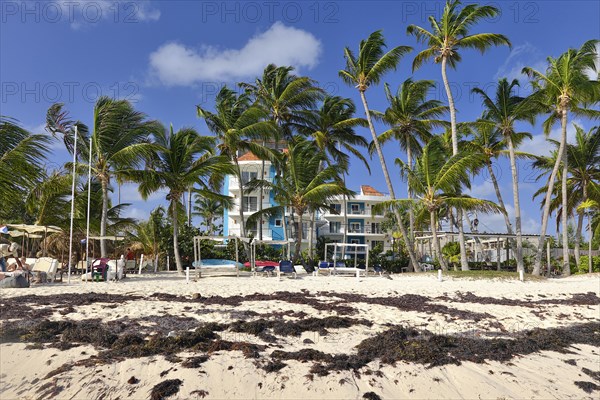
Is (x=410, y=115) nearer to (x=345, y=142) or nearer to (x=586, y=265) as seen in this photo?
(x=345, y=142)

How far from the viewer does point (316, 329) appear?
8.12 meters

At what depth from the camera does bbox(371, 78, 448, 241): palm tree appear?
26875 millimetres

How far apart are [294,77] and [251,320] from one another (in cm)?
2327

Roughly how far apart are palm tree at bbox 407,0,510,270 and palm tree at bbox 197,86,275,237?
944cm

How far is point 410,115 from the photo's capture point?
89.6 feet

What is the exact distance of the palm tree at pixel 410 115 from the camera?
2688cm

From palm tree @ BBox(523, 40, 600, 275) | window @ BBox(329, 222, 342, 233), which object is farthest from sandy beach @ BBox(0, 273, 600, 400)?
window @ BBox(329, 222, 342, 233)

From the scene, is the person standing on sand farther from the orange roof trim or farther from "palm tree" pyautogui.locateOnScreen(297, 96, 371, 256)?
the orange roof trim

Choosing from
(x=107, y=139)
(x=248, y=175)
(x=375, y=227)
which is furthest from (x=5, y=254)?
(x=375, y=227)

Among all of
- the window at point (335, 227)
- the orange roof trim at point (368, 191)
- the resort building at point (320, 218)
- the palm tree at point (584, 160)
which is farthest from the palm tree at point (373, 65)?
the orange roof trim at point (368, 191)

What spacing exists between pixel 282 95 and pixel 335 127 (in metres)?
4.29

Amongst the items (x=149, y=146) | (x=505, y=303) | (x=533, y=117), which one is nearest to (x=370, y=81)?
(x=533, y=117)

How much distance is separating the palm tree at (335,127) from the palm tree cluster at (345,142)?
79 mm

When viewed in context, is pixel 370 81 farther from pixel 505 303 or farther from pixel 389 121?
pixel 505 303
